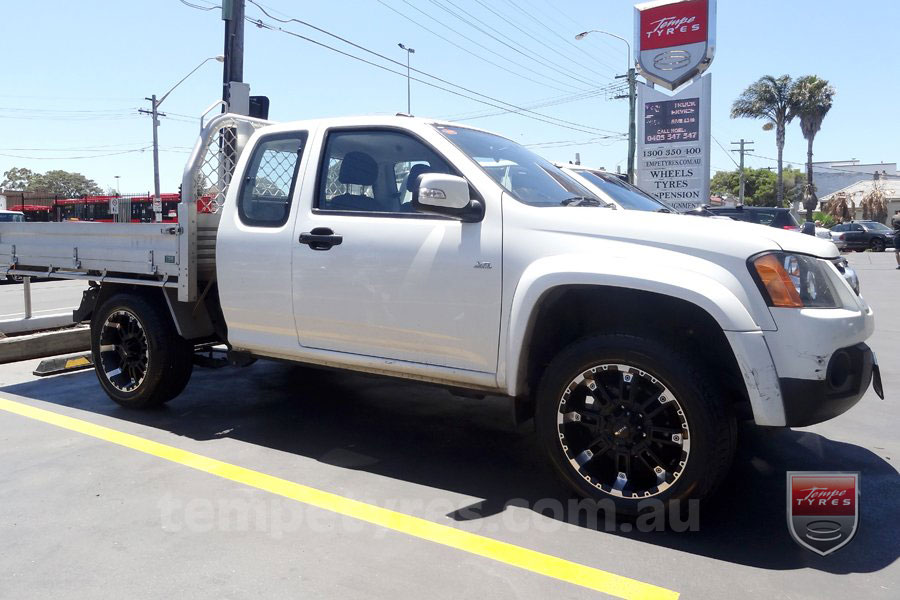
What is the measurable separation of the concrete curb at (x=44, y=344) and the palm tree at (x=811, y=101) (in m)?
52.4

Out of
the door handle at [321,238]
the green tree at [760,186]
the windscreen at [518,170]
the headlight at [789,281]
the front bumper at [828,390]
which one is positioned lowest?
the front bumper at [828,390]

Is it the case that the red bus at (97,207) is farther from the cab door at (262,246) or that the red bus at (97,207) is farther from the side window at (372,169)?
the side window at (372,169)

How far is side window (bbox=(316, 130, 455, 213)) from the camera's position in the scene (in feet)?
14.4

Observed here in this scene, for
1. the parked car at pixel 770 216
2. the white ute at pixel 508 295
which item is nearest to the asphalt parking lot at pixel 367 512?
the white ute at pixel 508 295

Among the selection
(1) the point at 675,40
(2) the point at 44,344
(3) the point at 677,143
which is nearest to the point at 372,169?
(2) the point at 44,344

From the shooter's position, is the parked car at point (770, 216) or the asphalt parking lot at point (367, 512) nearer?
the asphalt parking lot at point (367, 512)

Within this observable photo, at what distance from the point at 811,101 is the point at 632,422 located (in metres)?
54.5

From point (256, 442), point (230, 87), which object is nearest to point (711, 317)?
point (256, 442)

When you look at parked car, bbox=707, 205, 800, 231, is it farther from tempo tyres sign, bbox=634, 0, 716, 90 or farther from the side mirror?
the side mirror

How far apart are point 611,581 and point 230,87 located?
7.99 meters

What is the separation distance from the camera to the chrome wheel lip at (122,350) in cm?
557

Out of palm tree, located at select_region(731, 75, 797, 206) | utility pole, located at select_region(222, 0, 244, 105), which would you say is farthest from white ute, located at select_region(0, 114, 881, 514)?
palm tree, located at select_region(731, 75, 797, 206)

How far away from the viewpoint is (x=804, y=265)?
3430 millimetres

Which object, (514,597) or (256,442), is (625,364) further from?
(256,442)
